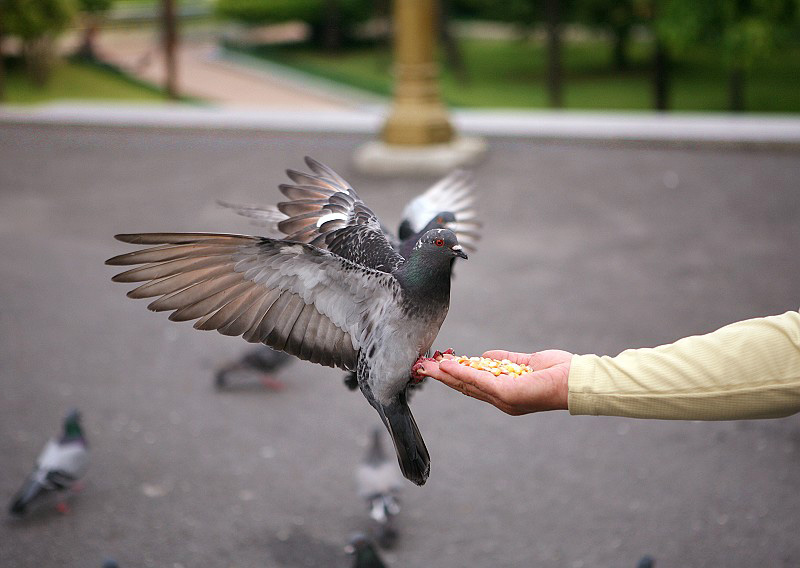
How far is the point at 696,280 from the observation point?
8055 millimetres

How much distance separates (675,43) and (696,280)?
856cm

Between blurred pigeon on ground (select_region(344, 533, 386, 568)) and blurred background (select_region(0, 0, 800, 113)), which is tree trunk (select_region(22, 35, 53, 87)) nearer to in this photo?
blurred background (select_region(0, 0, 800, 113))

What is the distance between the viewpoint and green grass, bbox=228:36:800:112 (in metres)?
20.3

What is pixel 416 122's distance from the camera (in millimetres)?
11039

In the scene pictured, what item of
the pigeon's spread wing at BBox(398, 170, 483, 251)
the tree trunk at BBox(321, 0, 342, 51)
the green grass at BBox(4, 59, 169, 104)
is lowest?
the green grass at BBox(4, 59, 169, 104)

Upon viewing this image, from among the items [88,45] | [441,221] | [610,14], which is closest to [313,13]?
[88,45]

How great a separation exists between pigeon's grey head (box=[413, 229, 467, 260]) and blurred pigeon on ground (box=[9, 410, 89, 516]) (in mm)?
3111

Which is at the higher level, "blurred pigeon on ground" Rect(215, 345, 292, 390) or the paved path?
the paved path

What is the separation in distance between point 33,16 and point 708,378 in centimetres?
1878

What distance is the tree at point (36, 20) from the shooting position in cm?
1845

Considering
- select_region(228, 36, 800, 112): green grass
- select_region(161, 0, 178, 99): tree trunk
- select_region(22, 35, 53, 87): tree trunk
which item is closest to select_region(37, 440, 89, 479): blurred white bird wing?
select_region(161, 0, 178, 99): tree trunk

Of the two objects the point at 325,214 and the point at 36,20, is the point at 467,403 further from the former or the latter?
the point at 36,20

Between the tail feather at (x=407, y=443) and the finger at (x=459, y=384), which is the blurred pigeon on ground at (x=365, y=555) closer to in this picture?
the tail feather at (x=407, y=443)

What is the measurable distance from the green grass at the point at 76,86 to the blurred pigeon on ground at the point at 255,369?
14577 millimetres
